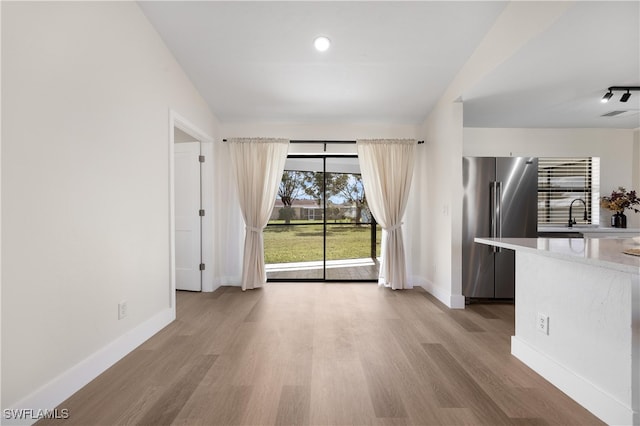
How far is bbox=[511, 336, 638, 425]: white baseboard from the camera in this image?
148cm

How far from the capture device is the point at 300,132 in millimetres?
4262

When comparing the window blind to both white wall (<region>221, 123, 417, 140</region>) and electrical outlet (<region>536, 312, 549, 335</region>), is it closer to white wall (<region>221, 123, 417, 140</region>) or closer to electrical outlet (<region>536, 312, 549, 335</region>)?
white wall (<region>221, 123, 417, 140</region>)

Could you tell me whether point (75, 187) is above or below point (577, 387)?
above

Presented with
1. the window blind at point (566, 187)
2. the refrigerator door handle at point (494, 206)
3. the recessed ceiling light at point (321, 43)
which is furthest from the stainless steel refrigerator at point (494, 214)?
the recessed ceiling light at point (321, 43)

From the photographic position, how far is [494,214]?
3453 millimetres

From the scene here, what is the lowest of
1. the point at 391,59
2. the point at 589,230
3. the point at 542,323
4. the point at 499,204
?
the point at 542,323

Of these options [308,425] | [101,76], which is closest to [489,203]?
[308,425]

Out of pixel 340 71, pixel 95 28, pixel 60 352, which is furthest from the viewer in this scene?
pixel 340 71

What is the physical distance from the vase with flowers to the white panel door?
5329mm

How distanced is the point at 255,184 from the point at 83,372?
270 centimetres

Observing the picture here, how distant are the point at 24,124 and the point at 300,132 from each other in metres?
3.09

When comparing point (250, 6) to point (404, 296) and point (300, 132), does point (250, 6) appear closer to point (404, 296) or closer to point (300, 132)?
point (300, 132)

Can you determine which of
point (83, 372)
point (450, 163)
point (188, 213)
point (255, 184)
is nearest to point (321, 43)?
point (450, 163)

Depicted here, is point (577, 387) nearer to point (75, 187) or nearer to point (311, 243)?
point (75, 187)
